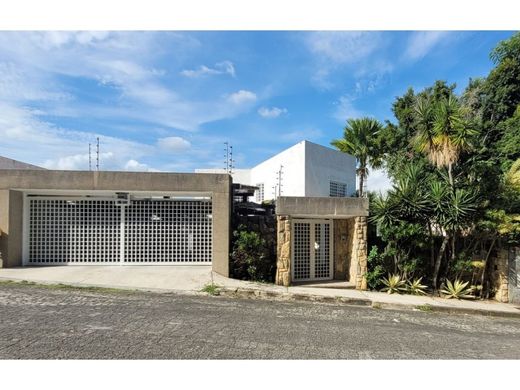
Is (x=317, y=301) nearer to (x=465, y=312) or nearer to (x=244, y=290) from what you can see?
(x=244, y=290)

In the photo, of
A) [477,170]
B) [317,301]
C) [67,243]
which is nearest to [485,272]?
[477,170]

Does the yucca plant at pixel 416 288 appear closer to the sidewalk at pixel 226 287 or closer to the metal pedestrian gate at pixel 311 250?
the sidewalk at pixel 226 287

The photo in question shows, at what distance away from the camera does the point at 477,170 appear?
386 inches

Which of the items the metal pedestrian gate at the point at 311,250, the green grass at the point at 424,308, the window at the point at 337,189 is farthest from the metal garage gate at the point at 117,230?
the window at the point at 337,189

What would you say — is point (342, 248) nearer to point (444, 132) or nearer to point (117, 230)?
point (444, 132)

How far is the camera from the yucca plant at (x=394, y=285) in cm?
957

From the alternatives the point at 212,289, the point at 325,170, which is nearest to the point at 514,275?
the point at 212,289

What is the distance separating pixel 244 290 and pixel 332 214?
3677 millimetres

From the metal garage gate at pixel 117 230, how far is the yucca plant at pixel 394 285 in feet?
19.2

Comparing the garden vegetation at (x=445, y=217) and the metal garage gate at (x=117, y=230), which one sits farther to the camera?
the metal garage gate at (x=117, y=230)

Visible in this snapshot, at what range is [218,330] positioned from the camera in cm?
521

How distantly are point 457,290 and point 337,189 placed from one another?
31.2ft

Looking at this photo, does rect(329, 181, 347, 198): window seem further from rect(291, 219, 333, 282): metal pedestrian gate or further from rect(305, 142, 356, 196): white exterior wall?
rect(291, 219, 333, 282): metal pedestrian gate

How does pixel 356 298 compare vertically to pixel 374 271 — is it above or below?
below
